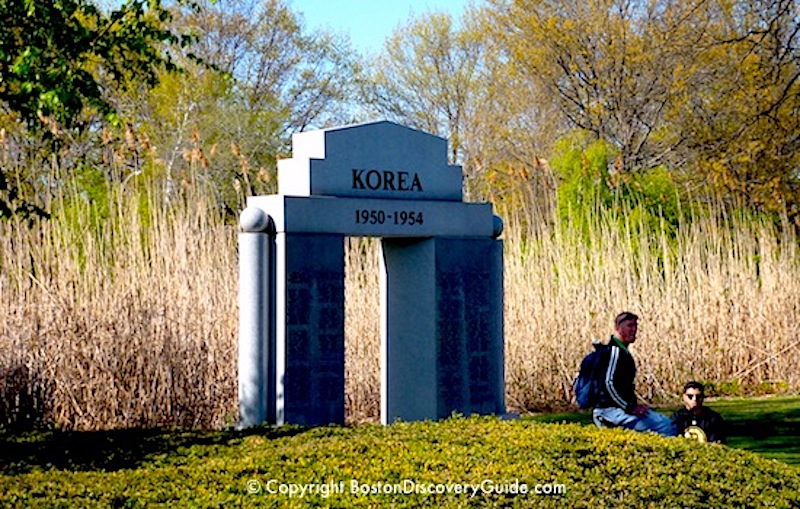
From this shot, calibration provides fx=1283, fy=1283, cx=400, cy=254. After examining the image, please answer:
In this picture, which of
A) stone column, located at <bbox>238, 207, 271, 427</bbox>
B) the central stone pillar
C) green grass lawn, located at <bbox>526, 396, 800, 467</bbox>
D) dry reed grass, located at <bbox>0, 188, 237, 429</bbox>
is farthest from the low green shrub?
green grass lawn, located at <bbox>526, 396, 800, 467</bbox>

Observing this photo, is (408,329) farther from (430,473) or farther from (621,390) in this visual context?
(430,473)

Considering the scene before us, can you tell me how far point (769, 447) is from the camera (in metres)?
10.1

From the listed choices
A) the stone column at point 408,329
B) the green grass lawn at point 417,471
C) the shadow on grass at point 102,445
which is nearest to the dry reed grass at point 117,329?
the shadow on grass at point 102,445

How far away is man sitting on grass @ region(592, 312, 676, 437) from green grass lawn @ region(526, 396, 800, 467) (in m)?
1.90

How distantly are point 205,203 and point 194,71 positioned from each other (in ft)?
63.6

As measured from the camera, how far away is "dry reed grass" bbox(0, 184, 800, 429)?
393 inches

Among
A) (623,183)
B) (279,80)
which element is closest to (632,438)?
(623,183)

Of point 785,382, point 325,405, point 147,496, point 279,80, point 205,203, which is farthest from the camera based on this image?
point 279,80

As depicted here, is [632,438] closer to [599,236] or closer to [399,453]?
[399,453]

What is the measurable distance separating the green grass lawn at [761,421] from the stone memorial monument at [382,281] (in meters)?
1.24

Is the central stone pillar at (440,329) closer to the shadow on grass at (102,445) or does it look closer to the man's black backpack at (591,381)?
the shadow on grass at (102,445)

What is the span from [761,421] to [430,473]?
599 cm

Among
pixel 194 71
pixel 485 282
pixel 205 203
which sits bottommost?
pixel 485 282

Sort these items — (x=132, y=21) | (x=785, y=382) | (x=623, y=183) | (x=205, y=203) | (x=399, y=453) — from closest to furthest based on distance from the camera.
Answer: (x=399, y=453) < (x=132, y=21) < (x=205, y=203) < (x=785, y=382) < (x=623, y=183)
